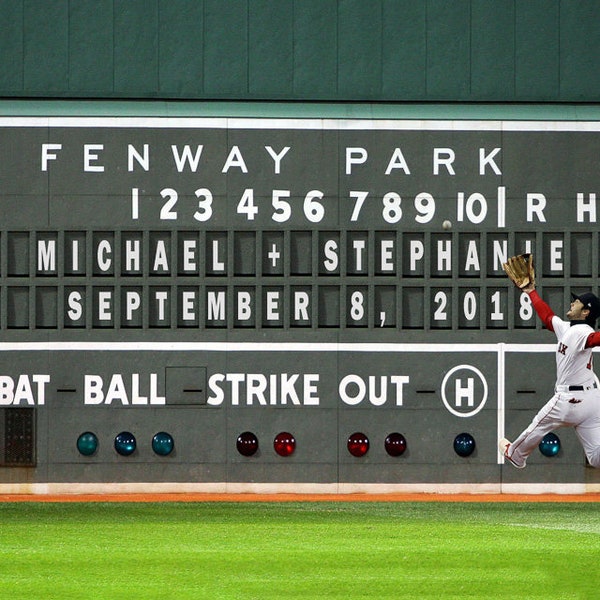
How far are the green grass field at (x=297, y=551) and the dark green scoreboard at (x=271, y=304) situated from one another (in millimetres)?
672

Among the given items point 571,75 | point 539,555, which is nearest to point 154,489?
point 539,555

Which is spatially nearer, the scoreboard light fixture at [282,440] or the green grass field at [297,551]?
the green grass field at [297,551]

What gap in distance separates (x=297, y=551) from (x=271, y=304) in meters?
4.17

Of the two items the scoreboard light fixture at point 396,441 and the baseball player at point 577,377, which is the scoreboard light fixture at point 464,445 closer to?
the scoreboard light fixture at point 396,441

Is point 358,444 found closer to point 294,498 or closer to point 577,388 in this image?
point 294,498

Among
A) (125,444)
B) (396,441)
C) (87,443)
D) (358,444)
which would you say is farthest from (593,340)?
(87,443)

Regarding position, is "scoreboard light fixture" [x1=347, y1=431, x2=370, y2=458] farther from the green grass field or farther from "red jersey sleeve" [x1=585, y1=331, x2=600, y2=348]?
"red jersey sleeve" [x1=585, y1=331, x2=600, y2=348]

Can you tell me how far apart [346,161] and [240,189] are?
1.08 meters

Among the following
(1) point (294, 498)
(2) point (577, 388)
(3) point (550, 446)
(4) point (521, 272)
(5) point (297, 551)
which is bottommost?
(1) point (294, 498)

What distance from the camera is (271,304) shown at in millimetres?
13266

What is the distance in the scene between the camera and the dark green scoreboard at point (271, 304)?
13.2 meters

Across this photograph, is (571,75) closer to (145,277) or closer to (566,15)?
(566,15)

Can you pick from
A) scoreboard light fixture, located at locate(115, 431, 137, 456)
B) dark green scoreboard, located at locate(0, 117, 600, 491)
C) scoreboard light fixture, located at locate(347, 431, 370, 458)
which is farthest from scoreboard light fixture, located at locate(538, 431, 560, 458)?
scoreboard light fixture, located at locate(115, 431, 137, 456)

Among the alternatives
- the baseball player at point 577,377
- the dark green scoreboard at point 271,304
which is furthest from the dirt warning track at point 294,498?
the baseball player at point 577,377
